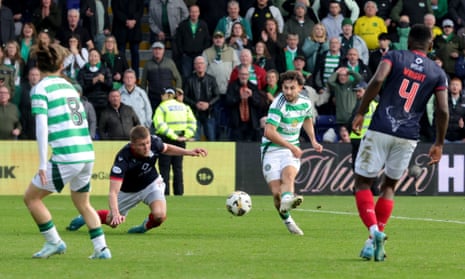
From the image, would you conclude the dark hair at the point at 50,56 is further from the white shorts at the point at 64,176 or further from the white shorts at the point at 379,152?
the white shorts at the point at 379,152

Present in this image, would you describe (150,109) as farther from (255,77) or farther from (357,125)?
(357,125)

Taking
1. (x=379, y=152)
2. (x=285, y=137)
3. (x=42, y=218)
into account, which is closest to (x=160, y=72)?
(x=285, y=137)

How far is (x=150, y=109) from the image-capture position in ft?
82.2

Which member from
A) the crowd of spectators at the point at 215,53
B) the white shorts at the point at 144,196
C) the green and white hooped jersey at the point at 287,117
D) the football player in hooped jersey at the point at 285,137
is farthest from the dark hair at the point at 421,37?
the crowd of spectators at the point at 215,53

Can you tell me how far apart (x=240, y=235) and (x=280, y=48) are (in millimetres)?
12272

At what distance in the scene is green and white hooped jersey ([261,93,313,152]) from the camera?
49.5 ft

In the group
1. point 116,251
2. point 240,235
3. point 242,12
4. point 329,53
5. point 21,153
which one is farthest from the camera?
point 242,12

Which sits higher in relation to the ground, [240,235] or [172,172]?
[240,235]

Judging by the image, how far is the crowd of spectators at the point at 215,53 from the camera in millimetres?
25109

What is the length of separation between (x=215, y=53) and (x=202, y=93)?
3.34 feet

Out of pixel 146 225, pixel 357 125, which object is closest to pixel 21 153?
pixel 146 225

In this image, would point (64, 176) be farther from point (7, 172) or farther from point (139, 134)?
point (7, 172)

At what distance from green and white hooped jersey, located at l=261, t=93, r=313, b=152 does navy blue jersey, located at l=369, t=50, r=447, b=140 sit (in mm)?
3766

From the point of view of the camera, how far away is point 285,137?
15.2 m
